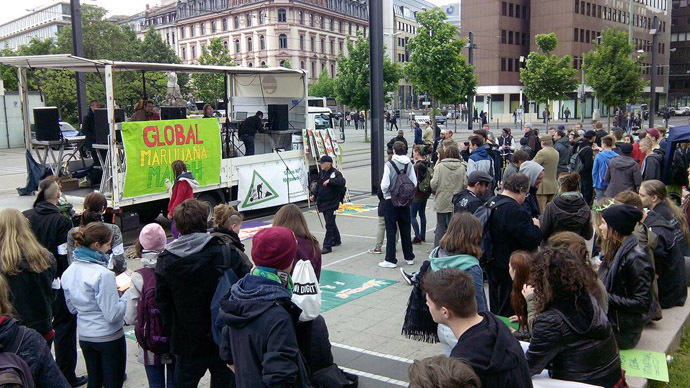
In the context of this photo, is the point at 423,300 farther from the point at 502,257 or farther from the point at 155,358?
the point at 155,358

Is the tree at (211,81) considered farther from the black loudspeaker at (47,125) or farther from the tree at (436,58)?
the black loudspeaker at (47,125)

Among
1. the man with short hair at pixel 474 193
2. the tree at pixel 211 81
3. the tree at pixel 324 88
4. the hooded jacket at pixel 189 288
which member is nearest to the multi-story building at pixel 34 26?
the tree at pixel 324 88

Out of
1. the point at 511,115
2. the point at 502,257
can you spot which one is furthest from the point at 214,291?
the point at 511,115

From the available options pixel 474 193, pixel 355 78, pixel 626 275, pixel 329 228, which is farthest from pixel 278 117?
pixel 355 78

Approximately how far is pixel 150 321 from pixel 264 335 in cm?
150

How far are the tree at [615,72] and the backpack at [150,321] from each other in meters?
32.3

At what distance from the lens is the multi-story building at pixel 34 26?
4021 inches

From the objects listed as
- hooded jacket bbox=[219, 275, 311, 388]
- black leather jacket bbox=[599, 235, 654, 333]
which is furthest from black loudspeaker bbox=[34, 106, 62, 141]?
black leather jacket bbox=[599, 235, 654, 333]

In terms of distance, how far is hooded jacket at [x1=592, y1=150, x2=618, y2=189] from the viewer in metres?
11.3

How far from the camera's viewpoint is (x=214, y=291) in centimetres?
419

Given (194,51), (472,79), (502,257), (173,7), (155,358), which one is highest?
(173,7)

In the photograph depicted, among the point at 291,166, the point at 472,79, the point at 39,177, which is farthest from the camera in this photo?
the point at 472,79

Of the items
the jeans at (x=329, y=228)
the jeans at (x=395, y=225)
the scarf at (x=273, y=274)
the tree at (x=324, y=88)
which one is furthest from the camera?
the tree at (x=324, y=88)

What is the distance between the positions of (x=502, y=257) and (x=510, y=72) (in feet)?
226
